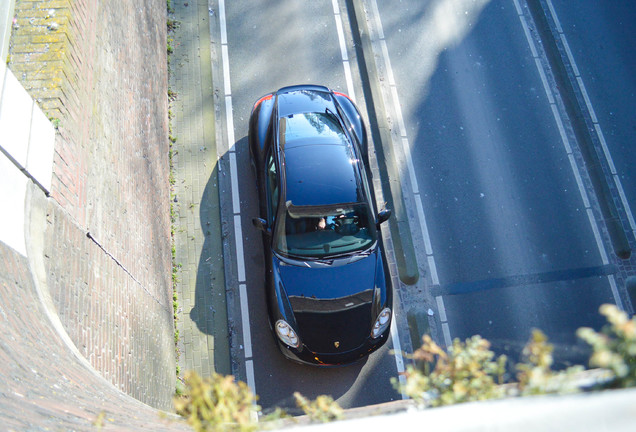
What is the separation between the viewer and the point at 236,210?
8.12 metres

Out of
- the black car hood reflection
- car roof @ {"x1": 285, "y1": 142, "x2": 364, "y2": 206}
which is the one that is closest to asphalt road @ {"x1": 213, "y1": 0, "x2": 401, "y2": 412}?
the black car hood reflection

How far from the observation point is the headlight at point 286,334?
6445 mm

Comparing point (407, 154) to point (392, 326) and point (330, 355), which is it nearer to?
point (392, 326)

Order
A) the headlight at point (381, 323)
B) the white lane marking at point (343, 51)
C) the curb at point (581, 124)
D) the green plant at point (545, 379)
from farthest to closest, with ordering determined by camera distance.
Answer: the white lane marking at point (343, 51) → the curb at point (581, 124) → the headlight at point (381, 323) → the green plant at point (545, 379)

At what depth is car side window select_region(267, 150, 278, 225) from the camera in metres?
6.89

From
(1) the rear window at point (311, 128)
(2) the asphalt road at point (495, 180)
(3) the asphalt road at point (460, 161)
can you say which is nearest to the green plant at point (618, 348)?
(3) the asphalt road at point (460, 161)

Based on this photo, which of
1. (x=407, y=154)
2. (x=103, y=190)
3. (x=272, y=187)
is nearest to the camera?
(x=103, y=190)

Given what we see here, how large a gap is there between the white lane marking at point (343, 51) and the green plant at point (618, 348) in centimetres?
748

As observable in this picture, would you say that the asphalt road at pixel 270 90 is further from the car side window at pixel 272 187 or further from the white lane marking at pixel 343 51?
the car side window at pixel 272 187

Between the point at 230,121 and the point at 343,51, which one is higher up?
the point at 343,51

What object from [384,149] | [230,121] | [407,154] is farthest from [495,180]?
[230,121]

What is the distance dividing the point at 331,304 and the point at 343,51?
5.71 meters

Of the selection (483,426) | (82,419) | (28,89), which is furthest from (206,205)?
(483,426)

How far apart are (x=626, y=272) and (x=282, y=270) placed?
633 centimetres
